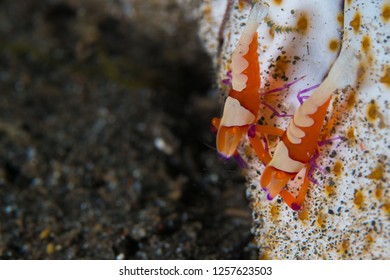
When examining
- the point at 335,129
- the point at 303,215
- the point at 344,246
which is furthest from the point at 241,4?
the point at 344,246

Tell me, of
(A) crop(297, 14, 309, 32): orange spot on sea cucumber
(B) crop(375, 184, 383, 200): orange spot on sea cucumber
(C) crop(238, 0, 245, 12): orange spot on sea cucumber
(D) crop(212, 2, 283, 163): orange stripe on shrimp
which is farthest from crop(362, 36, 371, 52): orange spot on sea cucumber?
(C) crop(238, 0, 245, 12): orange spot on sea cucumber

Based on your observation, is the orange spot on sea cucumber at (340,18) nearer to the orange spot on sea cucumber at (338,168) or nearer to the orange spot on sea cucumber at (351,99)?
the orange spot on sea cucumber at (351,99)

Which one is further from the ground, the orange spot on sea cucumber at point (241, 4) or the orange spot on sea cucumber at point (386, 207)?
the orange spot on sea cucumber at point (241, 4)

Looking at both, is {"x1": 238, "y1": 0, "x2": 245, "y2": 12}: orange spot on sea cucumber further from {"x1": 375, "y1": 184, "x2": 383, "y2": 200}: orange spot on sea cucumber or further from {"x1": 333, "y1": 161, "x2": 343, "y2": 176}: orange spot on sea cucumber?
{"x1": 375, "y1": 184, "x2": 383, "y2": 200}: orange spot on sea cucumber

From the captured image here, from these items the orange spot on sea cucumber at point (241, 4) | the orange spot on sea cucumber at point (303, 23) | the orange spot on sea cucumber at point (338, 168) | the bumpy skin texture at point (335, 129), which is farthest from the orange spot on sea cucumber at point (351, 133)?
the orange spot on sea cucumber at point (241, 4)

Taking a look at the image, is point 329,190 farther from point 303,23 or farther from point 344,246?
point 303,23

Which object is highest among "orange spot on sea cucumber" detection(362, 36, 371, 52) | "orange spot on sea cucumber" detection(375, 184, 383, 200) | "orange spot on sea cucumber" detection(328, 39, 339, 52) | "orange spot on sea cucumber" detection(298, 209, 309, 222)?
"orange spot on sea cucumber" detection(362, 36, 371, 52)
